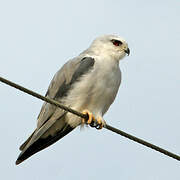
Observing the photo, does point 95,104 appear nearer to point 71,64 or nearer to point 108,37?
point 71,64

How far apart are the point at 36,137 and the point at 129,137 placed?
6.37 feet

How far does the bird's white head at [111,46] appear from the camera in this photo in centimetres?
666

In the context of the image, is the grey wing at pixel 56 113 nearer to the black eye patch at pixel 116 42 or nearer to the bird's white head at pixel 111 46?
the bird's white head at pixel 111 46

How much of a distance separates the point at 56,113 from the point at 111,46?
4.13 feet

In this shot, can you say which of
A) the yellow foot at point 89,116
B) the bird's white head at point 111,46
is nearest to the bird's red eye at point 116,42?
the bird's white head at point 111,46

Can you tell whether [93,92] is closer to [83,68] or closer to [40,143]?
[83,68]

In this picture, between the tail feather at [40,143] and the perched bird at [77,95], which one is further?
the perched bird at [77,95]

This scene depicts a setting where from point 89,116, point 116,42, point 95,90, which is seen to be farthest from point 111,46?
point 89,116

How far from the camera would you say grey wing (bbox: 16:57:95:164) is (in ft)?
20.1

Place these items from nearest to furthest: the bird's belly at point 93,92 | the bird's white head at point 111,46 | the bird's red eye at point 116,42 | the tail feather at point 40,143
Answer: the tail feather at point 40,143 < the bird's belly at point 93,92 < the bird's white head at point 111,46 < the bird's red eye at point 116,42

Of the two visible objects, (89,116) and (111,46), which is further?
→ (111,46)

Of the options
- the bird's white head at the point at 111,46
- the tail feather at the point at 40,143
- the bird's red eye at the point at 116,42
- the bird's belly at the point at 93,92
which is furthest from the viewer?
the bird's red eye at the point at 116,42

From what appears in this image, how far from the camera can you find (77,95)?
6.12 m

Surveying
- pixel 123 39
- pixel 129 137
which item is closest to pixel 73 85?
pixel 123 39
